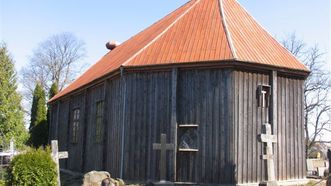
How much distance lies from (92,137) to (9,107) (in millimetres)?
13521

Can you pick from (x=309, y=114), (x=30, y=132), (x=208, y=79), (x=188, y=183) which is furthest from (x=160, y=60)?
(x=309, y=114)

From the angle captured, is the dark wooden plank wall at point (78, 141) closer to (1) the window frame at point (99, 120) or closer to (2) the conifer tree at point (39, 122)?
(1) the window frame at point (99, 120)

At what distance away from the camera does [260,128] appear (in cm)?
1419

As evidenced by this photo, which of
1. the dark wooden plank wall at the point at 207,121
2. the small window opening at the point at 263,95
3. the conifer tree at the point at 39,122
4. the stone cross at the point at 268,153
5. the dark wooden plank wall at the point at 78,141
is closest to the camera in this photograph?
the stone cross at the point at 268,153

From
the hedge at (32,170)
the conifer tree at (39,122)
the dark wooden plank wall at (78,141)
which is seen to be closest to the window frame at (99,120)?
the dark wooden plank wall at (78,141)

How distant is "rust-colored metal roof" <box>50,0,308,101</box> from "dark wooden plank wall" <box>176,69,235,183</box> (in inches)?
28.2

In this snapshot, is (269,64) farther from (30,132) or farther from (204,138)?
(30,132)

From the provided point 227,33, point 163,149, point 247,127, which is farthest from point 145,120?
point 227,33

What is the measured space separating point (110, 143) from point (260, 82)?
612 centimetres

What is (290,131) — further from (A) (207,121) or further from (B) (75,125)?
(B) (75,125)

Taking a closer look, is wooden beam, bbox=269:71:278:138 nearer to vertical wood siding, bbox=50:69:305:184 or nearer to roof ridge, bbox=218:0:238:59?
vertical wood siding, bbox=50:69:305:184

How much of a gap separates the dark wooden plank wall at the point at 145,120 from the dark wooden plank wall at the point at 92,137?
2444 mm

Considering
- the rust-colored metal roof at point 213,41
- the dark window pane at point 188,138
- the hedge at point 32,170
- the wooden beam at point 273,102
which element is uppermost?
the rust-colored metal roof at point 213,41

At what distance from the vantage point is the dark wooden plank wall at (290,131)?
14.6 m
